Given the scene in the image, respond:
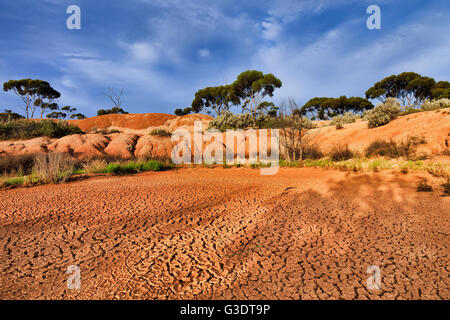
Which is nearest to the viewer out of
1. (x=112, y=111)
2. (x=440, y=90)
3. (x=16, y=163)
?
(x=16, y=163)

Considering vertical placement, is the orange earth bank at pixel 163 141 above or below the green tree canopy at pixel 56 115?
below

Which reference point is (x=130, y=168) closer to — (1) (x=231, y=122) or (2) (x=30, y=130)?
(2) (x=30, y=130)

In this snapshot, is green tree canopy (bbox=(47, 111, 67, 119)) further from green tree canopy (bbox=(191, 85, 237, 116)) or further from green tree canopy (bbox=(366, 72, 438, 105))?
green tree canopy (bbox=(366, 72, 438, 105))

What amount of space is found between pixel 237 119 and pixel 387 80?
90.2ft

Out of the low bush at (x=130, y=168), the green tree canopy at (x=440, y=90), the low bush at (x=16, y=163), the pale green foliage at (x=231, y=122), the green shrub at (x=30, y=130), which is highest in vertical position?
the green tree canopy at (x=440, y=90)

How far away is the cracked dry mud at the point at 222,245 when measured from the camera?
57.4 inches

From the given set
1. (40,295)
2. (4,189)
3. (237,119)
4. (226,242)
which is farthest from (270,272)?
(237,119)

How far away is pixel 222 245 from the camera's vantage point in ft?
6.82

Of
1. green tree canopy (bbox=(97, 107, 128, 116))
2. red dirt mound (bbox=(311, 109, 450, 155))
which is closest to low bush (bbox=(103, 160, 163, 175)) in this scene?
red dirt mound (bbox=(311, 109, 450, 155))

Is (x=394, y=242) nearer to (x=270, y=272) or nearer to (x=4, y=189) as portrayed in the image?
(x=270, y=272)

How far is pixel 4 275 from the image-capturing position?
158cm

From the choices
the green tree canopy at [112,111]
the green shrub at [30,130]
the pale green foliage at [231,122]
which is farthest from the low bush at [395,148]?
the green tree canopy at [112,111]

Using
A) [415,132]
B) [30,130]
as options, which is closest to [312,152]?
[415,132]

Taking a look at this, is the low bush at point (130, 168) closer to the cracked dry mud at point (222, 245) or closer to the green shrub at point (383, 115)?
the cracked dry mud at point (222, 245)
